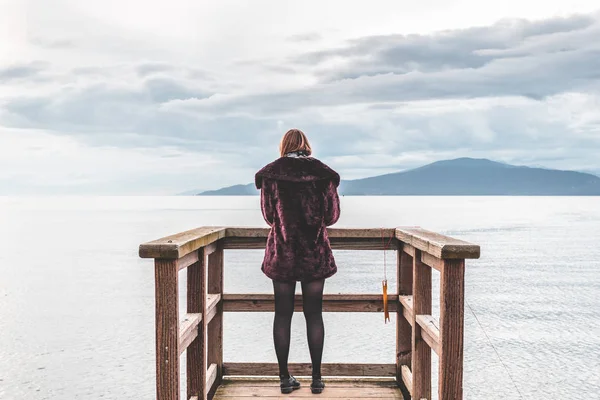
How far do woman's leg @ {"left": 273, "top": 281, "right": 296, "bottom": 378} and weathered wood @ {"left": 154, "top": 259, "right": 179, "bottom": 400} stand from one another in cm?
98

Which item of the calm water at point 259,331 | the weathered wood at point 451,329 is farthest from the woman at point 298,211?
the calm water at point 259,331

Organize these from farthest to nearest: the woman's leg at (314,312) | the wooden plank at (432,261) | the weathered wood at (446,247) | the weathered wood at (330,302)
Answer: the weathered wood at (330,302)
the woman's leg at (314,312)
the wooden plank at (432,261)
the weathered wood at (446,247)

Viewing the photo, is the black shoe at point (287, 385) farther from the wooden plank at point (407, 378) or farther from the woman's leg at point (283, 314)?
the wooden plank at point (407, 378)

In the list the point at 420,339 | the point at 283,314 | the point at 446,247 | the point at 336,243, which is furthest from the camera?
the point at 336,243

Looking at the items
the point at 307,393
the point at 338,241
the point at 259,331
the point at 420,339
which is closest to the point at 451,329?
the point at 420,339

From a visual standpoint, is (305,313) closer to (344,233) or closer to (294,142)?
(344,233)

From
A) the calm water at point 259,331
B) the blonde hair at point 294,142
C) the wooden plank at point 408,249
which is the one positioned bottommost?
the calm water at point 259,331

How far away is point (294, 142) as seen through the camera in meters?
3.73

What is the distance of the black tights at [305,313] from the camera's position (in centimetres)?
388

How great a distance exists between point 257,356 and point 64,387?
3571 millimetres

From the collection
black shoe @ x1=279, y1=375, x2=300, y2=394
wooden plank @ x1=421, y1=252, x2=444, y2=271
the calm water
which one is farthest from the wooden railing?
the calm water

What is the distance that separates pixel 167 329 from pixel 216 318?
4.82 feet

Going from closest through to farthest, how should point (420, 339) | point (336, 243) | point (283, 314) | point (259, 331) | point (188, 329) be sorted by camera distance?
point (188, 329) → point (420, 339) → point (283, 314) → point (336, 243) → point (259, 331)

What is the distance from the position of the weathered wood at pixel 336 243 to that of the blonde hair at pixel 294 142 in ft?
3.13
